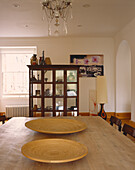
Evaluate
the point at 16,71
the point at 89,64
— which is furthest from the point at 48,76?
the point at 16,71

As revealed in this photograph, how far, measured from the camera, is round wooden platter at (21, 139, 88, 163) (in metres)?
1.35

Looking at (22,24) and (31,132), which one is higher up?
(22,24)

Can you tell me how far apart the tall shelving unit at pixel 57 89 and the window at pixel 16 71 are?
3314mm

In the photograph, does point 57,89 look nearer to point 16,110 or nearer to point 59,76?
point 59,76

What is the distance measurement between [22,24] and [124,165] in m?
5.17

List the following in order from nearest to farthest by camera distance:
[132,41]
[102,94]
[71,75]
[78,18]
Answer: [71,75]
[78,18]
[132,41]
[102,94]

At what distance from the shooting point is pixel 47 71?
4.58m

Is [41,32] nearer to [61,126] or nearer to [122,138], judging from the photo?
[61,126]

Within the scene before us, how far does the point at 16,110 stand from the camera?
7.34 m

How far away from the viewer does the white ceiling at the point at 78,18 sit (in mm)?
4254

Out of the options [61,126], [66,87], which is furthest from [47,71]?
[61,126]

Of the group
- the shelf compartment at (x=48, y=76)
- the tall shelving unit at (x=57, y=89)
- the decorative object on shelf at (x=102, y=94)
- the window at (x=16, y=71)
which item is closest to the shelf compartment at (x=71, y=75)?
the tall shelving unit at (x=57, y=89)

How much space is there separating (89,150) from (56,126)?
2.48 ft

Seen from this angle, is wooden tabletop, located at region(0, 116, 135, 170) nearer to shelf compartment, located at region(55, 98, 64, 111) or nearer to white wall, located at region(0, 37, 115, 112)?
shelf compartment, located at region(55, 98, 64, 111)
